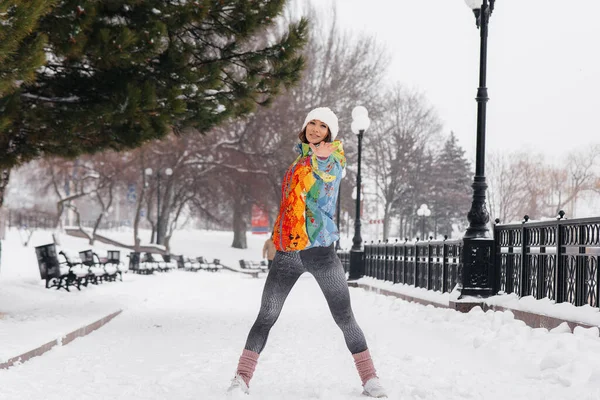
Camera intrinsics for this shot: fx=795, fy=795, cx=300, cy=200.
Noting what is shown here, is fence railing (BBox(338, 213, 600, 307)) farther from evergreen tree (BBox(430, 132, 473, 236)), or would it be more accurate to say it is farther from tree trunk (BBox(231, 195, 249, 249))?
evergreen tree (BBox(430, 132, 473, 236))

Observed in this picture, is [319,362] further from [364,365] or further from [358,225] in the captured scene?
[358,225]

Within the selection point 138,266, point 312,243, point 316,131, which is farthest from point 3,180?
point 138,266

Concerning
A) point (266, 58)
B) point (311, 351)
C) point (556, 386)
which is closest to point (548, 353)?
point (556, 386)

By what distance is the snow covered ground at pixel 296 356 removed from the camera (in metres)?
5.57

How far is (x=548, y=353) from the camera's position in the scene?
21.4ft

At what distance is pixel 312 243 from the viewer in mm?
4949

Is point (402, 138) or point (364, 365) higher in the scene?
point (402, 138)

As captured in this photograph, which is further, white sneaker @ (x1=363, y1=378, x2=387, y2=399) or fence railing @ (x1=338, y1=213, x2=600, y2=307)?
fence railing @ (x1=338, y1=213, x2=600, y2=307)

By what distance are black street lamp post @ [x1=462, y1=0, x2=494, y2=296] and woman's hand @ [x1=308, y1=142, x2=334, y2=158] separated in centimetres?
650

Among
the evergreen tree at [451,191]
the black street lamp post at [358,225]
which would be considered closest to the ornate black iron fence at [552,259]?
the black street lamp post at [358,225]

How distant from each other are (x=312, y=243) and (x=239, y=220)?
50057mm

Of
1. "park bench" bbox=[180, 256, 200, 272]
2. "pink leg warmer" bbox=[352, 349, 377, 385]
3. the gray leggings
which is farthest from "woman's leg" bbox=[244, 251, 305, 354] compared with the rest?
"park bench" bbox=[180, 256, 200, 272]

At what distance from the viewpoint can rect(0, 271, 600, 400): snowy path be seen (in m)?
5.53

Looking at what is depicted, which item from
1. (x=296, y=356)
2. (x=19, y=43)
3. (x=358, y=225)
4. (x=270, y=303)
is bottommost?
(x=296, y=356)
